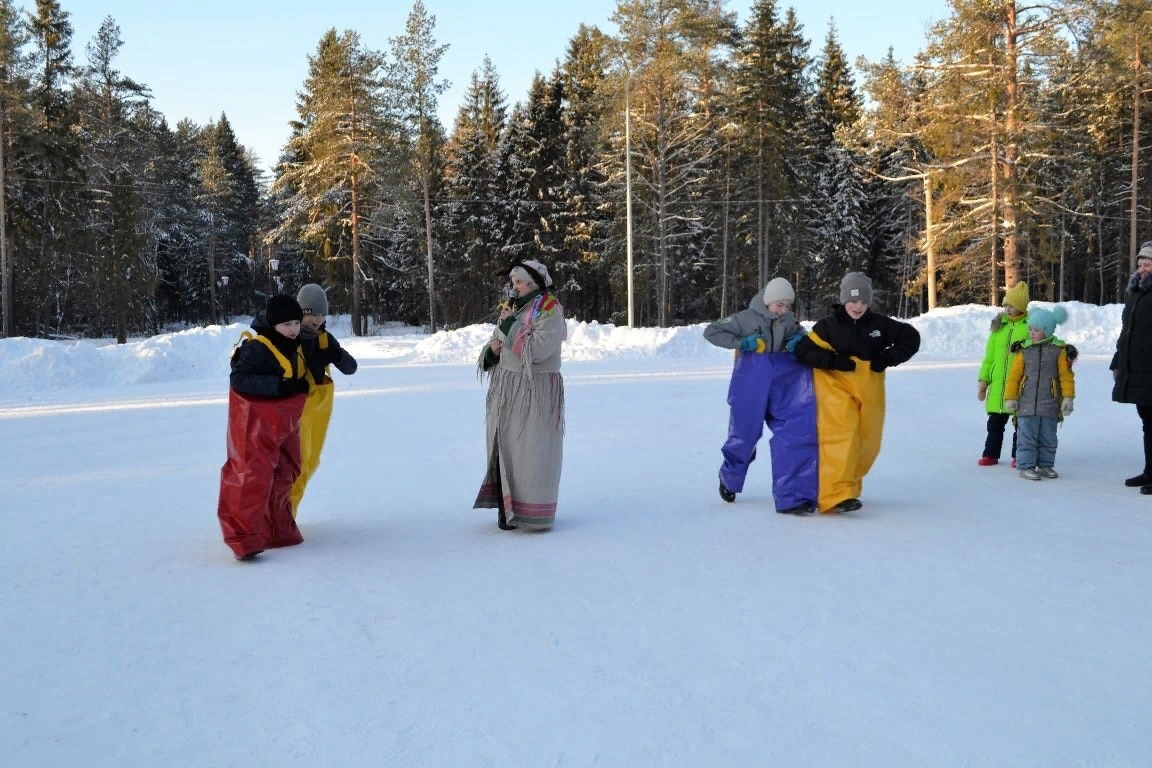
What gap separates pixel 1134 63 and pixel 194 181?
163 ft

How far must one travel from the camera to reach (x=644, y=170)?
38031 millimetres

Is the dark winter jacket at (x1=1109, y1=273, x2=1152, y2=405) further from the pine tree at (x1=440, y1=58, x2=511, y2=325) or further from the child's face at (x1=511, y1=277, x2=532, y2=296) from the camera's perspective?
the pine tree at (x1=440, y1=58, x2=511, y2=325)

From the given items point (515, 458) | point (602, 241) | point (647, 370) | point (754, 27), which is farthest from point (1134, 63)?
point (515, 458)

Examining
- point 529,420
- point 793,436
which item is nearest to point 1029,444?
point 793,436

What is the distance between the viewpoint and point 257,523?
5066 millimetres

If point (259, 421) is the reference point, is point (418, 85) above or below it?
above

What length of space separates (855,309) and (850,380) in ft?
1.58

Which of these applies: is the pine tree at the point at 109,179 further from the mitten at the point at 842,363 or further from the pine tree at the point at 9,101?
the mitten at the point at 842,363

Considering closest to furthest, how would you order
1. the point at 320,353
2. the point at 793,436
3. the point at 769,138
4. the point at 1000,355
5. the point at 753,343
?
the point at 320,353, the point at 793,436, the point at 753,343, the point at 1000,355, the point at 769,138

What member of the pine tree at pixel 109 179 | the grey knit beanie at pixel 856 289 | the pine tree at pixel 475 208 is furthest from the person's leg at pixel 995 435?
the pine tree at pixel 109 179

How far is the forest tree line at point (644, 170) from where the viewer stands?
27.7m

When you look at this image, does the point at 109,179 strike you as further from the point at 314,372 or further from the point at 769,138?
the point at 314,372

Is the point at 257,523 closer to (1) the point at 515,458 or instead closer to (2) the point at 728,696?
(1) the point at 515,458

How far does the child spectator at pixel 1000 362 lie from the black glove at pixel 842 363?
242cm
